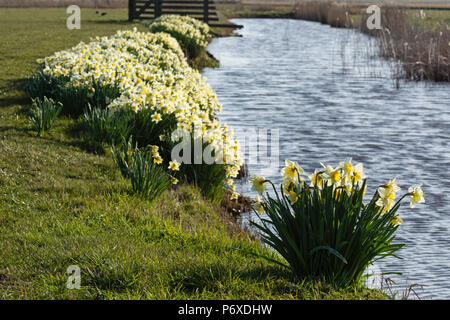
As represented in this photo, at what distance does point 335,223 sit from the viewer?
14.0 ft

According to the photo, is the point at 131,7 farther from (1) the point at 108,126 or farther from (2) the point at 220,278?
(2) the point at 220,278

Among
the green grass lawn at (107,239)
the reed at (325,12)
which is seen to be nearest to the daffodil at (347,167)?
the green grass lawn at (107,239)

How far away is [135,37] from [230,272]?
11.5 metres

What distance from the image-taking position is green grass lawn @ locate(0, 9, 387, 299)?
168 inches

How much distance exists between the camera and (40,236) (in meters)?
5.12

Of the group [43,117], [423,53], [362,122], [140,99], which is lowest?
[362,122]

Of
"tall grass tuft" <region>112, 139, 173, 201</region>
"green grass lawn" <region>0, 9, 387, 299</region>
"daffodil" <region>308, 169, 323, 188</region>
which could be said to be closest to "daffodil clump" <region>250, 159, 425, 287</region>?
"daffodil" <region>308, 169, 323, 188</region>

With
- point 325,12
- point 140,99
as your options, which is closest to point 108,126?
point 140,99

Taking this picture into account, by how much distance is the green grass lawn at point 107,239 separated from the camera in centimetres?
427

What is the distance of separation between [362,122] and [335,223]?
29.6 ft

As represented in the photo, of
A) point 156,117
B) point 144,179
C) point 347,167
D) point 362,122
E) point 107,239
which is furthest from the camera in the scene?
point 362,122

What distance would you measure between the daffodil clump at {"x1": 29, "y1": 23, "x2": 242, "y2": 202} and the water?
38.5 inches

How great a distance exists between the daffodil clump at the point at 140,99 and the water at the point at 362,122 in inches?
38.5
